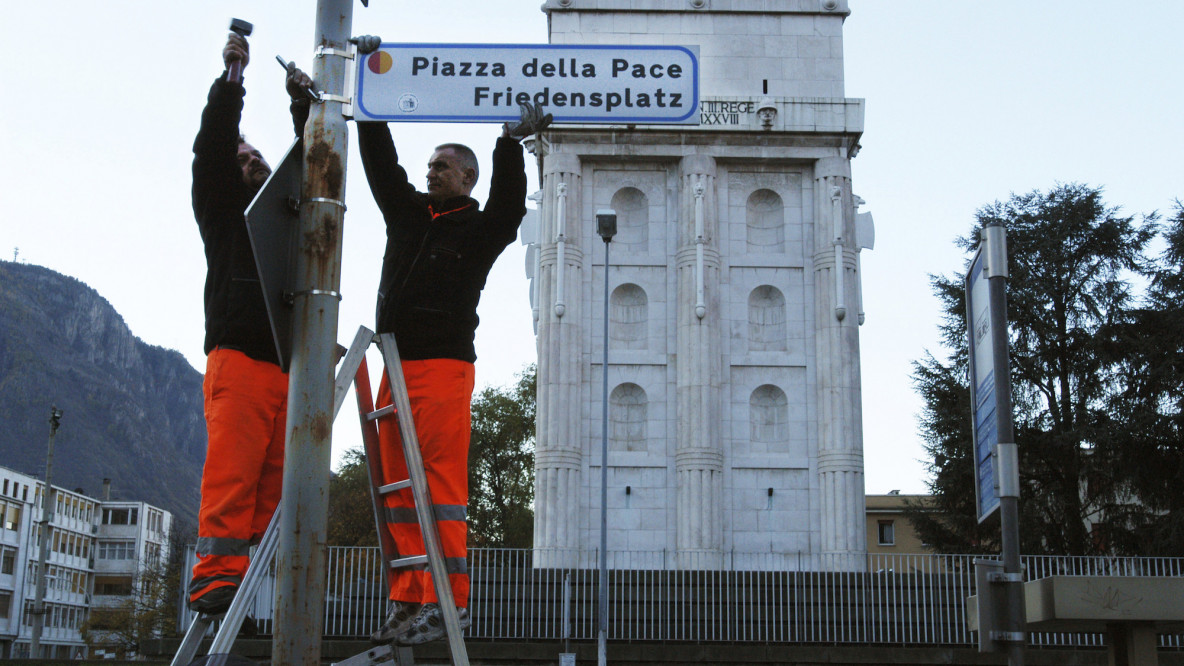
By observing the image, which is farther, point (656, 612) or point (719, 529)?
point (719, 529)

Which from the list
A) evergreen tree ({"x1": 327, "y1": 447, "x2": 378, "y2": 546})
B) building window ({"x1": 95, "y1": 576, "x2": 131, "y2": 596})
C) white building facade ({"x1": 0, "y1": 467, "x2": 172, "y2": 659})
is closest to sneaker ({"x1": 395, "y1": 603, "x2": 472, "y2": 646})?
evergreen tree ({"x1": 327, "y1": 447, "x2": 378, "y2": 546})

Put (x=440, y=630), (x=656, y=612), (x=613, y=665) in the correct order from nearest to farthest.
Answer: (x=440, y=630)
(x=613, y=665)
(x=656, y=612)

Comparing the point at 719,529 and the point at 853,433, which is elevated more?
Result: the point at 853,433

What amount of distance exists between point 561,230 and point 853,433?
8.51 metres

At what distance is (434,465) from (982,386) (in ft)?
11.9

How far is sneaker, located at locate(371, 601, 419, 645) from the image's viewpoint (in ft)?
15.5

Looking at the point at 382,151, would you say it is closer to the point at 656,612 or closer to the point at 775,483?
the point at 656,612

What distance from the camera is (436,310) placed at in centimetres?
516

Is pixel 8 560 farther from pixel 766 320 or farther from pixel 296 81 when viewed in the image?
pixel 296 81

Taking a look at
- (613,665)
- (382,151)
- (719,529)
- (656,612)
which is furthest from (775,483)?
(382,151)

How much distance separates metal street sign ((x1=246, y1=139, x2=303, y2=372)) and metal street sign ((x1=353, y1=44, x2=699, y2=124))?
2.96ft

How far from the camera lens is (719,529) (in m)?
27.7

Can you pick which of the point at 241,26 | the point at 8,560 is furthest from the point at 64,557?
the point at 241,26

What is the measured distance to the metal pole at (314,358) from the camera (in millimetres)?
3842
